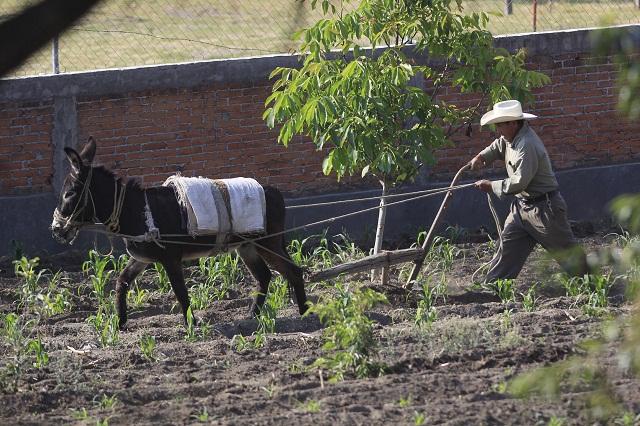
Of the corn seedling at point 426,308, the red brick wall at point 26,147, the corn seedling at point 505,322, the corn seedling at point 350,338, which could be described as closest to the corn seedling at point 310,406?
the corn seedling at point 350,338

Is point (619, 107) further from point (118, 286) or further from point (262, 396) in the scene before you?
point (118, 286)

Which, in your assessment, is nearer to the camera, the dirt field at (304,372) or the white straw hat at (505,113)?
the dirt field at (304,372)

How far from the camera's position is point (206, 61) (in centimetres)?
1184

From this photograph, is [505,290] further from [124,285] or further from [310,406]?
[310,406]

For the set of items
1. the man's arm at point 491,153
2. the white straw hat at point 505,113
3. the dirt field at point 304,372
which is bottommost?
the dirt field at point 304,372

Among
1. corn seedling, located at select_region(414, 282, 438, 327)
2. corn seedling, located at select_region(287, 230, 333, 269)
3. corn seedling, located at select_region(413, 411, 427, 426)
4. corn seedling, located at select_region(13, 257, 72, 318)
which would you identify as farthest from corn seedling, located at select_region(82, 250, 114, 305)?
corn seedling, located at select_region(413, 411, 427, 426)

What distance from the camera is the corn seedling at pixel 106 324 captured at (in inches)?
339

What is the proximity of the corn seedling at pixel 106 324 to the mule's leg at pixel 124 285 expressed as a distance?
10 cm

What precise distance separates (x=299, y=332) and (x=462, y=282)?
93.0 inches

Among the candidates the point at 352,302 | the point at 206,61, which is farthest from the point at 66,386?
the point at 206,61

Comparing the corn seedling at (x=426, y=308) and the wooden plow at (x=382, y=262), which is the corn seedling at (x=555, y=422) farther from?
the wooden plow at (x=382, y=262)

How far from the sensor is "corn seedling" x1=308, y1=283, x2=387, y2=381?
279 inches

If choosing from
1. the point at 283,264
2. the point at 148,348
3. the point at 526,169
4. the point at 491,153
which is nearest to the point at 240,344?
the point at 148,348

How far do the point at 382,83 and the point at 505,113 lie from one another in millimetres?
1102
